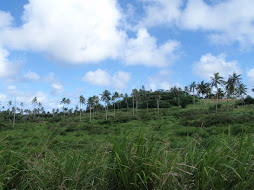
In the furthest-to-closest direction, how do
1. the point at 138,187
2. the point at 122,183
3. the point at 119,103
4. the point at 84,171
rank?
the point at 119,103, the point at 84,171, the point at 122,183, the point at 138,187

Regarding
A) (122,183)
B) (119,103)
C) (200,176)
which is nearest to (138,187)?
(122,183)

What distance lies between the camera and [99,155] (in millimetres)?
2027

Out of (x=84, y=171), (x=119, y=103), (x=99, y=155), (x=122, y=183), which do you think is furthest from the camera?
(x=119, y=103)

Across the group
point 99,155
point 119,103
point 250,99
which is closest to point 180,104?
point 250,99

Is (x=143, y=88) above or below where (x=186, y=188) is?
above

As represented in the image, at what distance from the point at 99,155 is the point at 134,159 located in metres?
0.57

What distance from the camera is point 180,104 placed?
84.6 m

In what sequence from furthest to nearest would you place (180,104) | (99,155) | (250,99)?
(180,104), (250,99), (99,155)

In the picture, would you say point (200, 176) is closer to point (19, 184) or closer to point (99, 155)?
point (99, 155)

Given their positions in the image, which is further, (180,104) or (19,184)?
(180,104)

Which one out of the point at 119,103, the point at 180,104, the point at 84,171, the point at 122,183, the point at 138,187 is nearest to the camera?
the point at 138,187

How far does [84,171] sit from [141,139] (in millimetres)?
539

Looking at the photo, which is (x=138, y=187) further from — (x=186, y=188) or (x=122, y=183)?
(x=186, y=188)

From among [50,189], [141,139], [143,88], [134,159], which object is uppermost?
[143,88]
